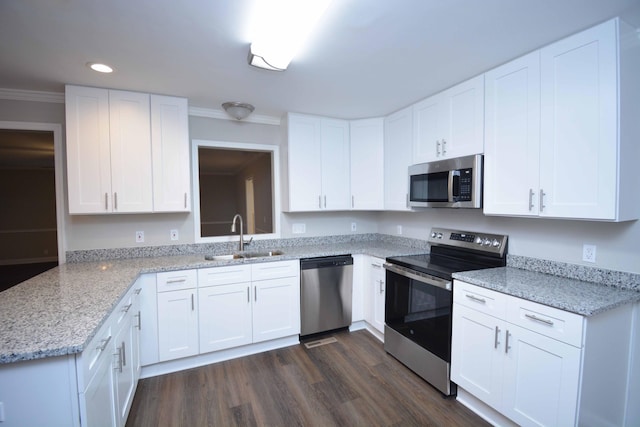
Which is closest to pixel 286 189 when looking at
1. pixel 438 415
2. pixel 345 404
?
pixel 345 404

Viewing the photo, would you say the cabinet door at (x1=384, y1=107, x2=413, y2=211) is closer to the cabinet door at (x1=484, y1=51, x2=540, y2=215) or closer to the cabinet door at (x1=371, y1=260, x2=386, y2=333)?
the cabinet door at (x1=371, y1=260, x2=386, y2=333)

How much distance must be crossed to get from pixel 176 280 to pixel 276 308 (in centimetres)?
94

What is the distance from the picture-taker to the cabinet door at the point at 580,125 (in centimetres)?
150

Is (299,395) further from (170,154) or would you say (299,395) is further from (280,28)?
(280,28)

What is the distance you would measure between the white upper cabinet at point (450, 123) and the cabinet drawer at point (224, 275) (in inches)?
76.8

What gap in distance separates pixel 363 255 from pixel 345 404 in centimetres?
144

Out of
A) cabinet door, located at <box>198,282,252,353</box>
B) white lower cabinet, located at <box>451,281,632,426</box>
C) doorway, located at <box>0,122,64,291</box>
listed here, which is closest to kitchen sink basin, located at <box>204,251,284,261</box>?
cabinet door, located at <box>198,282,252,353</box>

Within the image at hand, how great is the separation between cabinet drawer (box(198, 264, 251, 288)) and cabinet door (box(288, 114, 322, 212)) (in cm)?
86

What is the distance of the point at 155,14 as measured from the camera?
1.47 meters

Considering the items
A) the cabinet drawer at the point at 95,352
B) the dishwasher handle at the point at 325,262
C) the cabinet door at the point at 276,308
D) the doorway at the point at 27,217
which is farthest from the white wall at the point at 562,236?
the doorway at the point at 27,217

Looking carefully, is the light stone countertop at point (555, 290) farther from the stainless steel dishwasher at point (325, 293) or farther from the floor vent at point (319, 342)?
the floor vent at point (319, 342)

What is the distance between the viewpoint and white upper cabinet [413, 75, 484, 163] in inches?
86.3

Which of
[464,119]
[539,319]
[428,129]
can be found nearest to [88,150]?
[428,129]

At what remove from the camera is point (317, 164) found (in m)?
3.22
